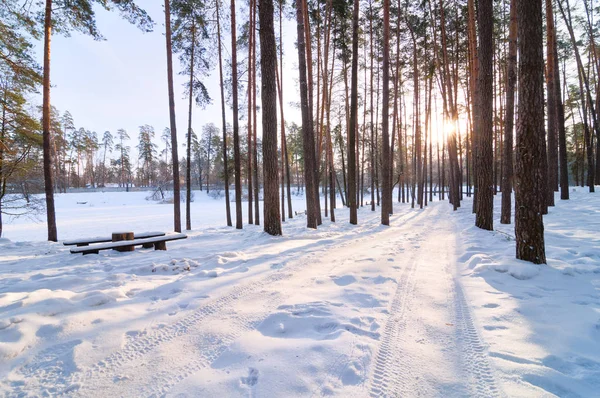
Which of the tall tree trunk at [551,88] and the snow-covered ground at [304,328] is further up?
the tall tree trunk at [551,88]

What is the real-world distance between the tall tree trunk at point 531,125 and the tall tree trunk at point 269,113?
5.20 metres

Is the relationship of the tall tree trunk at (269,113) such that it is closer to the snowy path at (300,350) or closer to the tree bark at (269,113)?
the tree bark at (269,113)

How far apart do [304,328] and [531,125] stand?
4.62 meters

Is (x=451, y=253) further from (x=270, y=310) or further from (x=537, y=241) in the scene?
(x=270, y=310)

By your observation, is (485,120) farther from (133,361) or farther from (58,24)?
(58,24)

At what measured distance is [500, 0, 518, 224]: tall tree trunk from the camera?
→ 24.7 ft

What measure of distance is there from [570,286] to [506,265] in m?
0.69

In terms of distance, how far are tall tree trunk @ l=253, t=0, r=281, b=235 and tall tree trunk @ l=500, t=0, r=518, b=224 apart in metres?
7.05

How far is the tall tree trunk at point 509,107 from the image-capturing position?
24.7ft

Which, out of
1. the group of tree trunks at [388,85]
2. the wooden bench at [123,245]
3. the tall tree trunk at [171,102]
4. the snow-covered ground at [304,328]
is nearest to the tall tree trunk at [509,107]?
the group of tree trunks at [388,85]

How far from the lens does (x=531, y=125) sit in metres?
3.94

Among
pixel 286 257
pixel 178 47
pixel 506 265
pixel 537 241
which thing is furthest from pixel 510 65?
pixel 178 47

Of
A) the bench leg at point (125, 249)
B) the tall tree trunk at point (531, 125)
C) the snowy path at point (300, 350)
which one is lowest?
the snowy path at point (300, 350)

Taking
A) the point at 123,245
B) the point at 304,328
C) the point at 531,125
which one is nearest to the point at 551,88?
the point at 531,125
